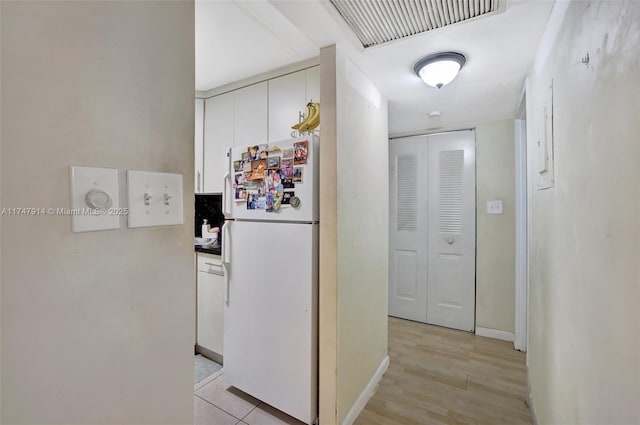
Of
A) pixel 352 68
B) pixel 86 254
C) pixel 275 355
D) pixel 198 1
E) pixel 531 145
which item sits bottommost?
pixel 275 355

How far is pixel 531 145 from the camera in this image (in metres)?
1.71

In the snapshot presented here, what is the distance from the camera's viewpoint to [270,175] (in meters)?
1.70

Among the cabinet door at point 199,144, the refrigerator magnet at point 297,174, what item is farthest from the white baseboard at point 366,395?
the cabinet door at point 199,144

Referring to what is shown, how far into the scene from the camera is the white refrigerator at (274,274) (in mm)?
1578

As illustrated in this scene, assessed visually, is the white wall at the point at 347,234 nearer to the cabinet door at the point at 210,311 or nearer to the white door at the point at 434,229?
the cabinet door at the point at 210,311

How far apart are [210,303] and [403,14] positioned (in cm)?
226

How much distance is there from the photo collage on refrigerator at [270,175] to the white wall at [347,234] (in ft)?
0.56

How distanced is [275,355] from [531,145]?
6.47 ft

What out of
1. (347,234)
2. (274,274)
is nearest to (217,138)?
(274,274)

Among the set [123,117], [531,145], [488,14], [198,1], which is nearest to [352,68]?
[488,14]

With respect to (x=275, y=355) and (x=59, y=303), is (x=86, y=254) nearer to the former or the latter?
(x=59, y=303)

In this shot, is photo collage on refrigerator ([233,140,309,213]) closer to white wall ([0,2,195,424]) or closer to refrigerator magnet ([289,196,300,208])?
refrigerator magnet ([289,196,300,208])

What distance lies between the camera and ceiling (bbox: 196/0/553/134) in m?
1.30

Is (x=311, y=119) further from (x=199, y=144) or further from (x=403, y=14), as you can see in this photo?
(x=199, y=144)
